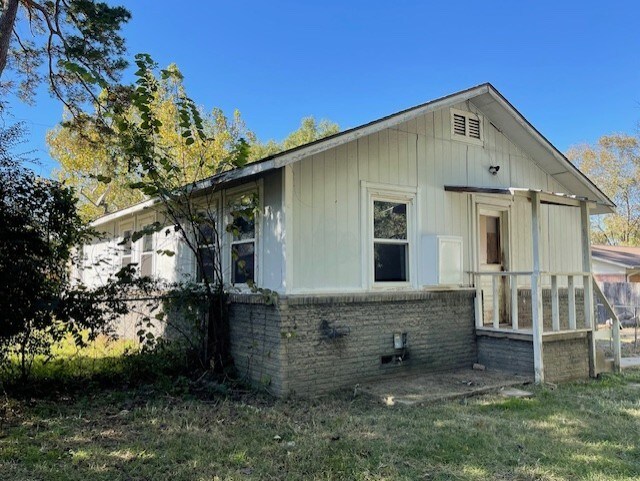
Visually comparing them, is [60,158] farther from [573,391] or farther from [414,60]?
[573,391]

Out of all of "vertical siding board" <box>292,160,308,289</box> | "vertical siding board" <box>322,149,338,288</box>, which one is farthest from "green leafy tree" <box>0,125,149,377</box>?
"vertical siding board" <box>322,149,338,288</box>

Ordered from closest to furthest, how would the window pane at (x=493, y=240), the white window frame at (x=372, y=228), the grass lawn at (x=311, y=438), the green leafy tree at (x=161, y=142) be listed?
the grass lawn at (x=311, y=438)
the white window frame at (x=372, y=228)
the window pane at (x=493, y=240)
the green leafy tree at (x=161, y=142)

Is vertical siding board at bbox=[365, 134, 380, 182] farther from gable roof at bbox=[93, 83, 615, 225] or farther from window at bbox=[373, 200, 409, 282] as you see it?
gable roof at bbox=[93, 83, 615, 225]

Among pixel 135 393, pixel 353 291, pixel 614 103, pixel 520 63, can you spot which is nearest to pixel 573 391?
pixel 353 291

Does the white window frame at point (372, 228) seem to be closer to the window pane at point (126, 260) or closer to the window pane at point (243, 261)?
the window pane at point (243, 261)

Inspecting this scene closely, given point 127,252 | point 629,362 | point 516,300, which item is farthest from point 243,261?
point 629,362

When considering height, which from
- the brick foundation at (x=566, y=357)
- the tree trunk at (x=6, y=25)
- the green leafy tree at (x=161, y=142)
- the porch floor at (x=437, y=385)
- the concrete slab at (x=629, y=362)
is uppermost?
the green leafy tree at (x=161, y=142)

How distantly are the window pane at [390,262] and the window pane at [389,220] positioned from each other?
17 centimetres

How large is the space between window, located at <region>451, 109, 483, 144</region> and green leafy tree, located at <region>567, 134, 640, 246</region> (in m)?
28.3

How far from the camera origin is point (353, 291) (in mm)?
7098

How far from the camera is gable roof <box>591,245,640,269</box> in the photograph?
21.2m

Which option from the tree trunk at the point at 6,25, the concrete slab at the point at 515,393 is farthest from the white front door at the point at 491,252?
the tree trunk at the point at 6,25

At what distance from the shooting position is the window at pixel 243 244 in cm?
722

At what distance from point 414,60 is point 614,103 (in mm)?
14779
